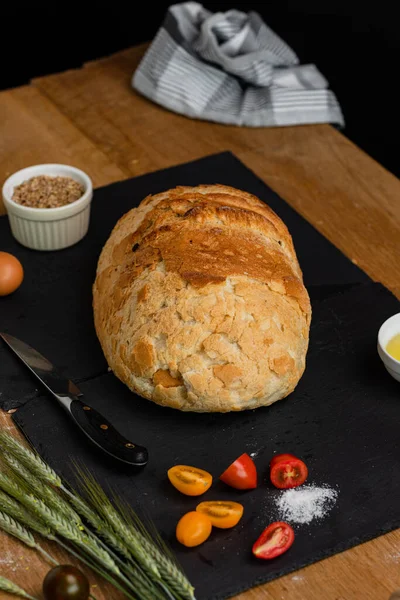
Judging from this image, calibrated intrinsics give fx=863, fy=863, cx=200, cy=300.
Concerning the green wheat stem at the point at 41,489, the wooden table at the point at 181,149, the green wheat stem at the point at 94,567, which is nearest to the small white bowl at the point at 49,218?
the wooden table at the point at 181,149

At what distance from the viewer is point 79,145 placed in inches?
166

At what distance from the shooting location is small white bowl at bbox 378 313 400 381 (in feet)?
9.20

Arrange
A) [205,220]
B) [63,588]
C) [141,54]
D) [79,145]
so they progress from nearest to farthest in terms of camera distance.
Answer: [63,588] < [205,220] < [79,145] < [141,54]

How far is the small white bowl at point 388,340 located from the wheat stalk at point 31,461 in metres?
1.13

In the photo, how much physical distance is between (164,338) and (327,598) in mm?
895

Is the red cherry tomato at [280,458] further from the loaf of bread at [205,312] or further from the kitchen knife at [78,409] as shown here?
the kitchen knife at [78,409]

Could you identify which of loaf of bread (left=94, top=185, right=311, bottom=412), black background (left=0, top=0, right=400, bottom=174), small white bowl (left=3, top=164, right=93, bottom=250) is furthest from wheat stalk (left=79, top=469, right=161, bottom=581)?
black background (left=0, top=0, right=400, bottom=174)

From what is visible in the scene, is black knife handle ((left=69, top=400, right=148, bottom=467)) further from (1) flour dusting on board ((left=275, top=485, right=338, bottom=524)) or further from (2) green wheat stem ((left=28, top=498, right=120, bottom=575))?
(1) flour dusting on board ((left=275, top=485, right=338, bottom=524))

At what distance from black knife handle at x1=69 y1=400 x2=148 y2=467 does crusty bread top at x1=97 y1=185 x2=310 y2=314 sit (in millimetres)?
450

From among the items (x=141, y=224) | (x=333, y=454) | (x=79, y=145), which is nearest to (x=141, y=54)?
(x=79, y=145)

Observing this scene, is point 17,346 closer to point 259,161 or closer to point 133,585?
point 133,585

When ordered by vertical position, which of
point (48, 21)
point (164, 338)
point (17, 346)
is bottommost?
point (48, 21)

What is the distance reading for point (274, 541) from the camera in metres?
2.35

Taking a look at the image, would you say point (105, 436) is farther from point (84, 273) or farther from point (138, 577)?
point (84, 273)
